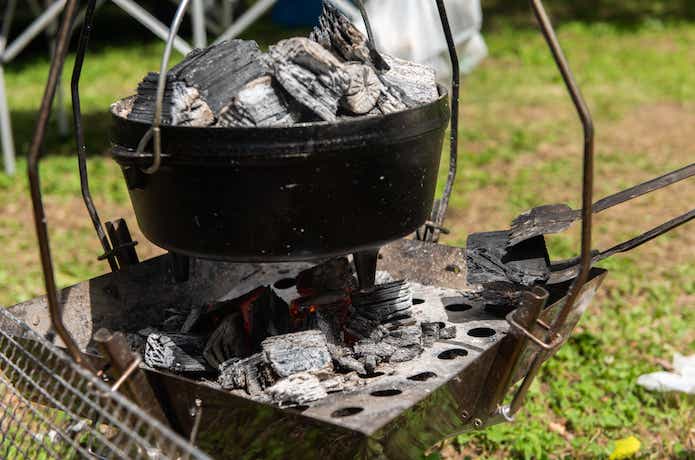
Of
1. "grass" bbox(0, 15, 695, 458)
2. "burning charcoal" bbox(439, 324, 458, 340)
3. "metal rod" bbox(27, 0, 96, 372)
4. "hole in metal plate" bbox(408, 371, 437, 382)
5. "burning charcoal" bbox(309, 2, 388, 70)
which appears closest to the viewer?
"metal rod" bbox(27, 0, 96, 372)

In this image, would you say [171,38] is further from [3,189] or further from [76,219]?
[3,189]

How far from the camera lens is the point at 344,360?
1.91 m

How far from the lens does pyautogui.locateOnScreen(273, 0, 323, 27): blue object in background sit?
10688 mm

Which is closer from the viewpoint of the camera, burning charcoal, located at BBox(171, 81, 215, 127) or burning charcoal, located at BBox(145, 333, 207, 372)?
burning charcoal, located at BBox(171, 81, 215, 127)

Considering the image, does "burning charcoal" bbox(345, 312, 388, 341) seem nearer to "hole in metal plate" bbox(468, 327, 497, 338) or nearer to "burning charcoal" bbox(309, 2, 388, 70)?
"hole in metal plate" bbox(468, 327, 497, 338)

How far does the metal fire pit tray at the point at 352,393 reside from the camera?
156cm

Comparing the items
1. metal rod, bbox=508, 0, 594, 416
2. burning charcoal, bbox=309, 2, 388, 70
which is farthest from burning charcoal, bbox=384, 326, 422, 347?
burning charcoal, bbox=309, 2, 388, 70

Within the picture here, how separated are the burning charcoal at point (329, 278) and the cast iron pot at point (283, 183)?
1.11ft

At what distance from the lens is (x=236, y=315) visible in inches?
82.3

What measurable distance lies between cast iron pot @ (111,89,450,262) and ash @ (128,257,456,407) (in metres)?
0.25

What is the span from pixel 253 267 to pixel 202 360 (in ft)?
1.99

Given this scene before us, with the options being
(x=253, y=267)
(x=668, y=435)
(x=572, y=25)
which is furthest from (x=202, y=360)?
(x=572, y=25)

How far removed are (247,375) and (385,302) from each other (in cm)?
46

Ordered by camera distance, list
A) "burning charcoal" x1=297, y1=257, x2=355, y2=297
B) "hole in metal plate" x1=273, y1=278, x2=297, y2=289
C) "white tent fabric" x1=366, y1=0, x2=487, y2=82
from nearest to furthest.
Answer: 1. "burning charcoal" x1=297, y1=257, x2=355, y2=297
2. "hole in metal plate" x1=273, y1=278, x2=297, y2=289
3. "white tent fabric" x1=366, y1=0, x2=487, y2=82
